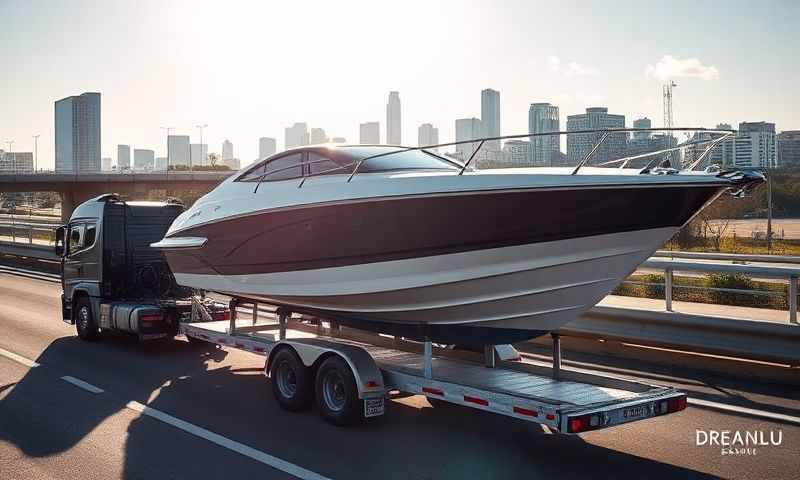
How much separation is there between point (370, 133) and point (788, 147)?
5.01 meters

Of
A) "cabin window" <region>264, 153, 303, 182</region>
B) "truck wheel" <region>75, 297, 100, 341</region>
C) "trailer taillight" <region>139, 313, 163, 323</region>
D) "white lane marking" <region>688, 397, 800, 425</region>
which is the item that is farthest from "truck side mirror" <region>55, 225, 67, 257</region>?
"white lane marking" <region>688, 397, 800, 425</region>

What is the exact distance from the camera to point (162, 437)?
743 cm

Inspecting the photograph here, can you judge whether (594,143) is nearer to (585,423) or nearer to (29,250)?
(585,423)

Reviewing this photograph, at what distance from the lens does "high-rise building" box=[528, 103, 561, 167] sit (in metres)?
7.27

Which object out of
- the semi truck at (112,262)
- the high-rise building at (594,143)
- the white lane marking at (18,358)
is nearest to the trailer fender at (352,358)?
the high-rise building at (594,143)

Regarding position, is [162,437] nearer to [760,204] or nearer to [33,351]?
[33,351]

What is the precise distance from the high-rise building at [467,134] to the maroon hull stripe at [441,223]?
2.38 feet

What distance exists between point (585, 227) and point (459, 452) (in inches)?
86.7

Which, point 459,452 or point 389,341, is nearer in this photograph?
point 459,452

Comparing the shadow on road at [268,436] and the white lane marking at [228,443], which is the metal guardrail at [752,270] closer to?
the shadow on road at [268,436]

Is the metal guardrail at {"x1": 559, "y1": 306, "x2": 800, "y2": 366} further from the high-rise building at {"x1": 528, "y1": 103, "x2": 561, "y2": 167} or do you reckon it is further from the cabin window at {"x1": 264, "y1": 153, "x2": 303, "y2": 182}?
the cabin window at {"x1": 264, "y1": 153, "x2": 303, "y2": 182}

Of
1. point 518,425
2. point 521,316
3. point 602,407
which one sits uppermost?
point 521,316

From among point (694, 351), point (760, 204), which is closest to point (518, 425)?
point (694, 351)

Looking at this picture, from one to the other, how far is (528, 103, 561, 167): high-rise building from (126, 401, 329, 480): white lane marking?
10.8 feet
